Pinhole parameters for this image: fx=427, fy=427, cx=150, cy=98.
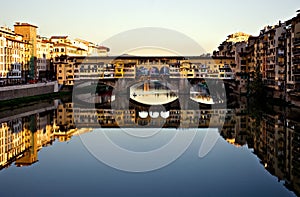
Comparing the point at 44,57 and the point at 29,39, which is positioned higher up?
the point at 29,39

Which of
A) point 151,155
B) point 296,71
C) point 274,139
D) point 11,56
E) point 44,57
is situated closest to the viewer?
point 151,155

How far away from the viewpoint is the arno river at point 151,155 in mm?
6602

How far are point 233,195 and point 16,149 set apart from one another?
216 inches

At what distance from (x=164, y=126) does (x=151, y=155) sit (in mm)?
4461

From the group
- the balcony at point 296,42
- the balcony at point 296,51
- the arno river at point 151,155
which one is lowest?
the arno river at point 151,155

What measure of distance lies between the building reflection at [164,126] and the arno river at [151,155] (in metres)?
0.02

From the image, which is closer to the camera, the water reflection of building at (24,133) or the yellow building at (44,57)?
the water reflection of building at (24,133)

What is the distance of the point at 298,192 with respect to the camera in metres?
6.27

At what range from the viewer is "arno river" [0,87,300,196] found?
660cm

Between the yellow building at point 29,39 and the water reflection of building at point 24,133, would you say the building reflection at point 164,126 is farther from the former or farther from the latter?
the yellow building at point 29,39

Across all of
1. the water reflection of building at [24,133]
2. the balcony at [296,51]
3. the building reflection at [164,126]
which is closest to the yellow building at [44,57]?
the building reflection at [164,126]

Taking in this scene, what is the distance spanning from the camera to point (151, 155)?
29.3 feet

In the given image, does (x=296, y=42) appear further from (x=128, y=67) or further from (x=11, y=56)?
(x=11, y=56)

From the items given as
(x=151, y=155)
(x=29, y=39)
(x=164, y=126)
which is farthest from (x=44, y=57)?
(x=151, y=155)
